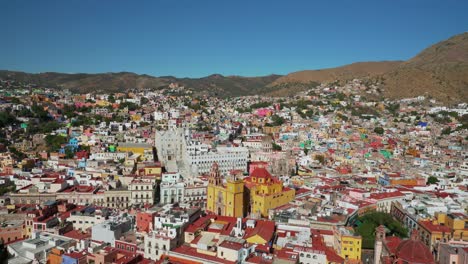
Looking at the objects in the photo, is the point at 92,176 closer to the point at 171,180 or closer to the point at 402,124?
the point at 171,180

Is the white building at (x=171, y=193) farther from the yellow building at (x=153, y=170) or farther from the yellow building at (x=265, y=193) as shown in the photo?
the yellow building at (x=153, y=170)

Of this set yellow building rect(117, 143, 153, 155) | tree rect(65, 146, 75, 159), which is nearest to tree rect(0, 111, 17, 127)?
tree rect(65, 146, 75, 159)

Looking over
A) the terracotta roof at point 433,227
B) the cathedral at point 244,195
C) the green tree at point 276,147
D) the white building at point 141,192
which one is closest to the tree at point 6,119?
the white building at point 141,192

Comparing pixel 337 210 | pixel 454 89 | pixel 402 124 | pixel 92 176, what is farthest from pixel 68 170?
pixel 454 89

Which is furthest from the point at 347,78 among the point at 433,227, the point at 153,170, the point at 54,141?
the point at 433,227

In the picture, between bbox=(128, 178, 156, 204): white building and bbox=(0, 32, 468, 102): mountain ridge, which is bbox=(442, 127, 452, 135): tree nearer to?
bbox=(0, 32, 468, 102): mountain ridge

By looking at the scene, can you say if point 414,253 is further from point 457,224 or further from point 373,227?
point 457,224

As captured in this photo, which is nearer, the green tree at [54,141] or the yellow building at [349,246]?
the yellow building at [349,246]
